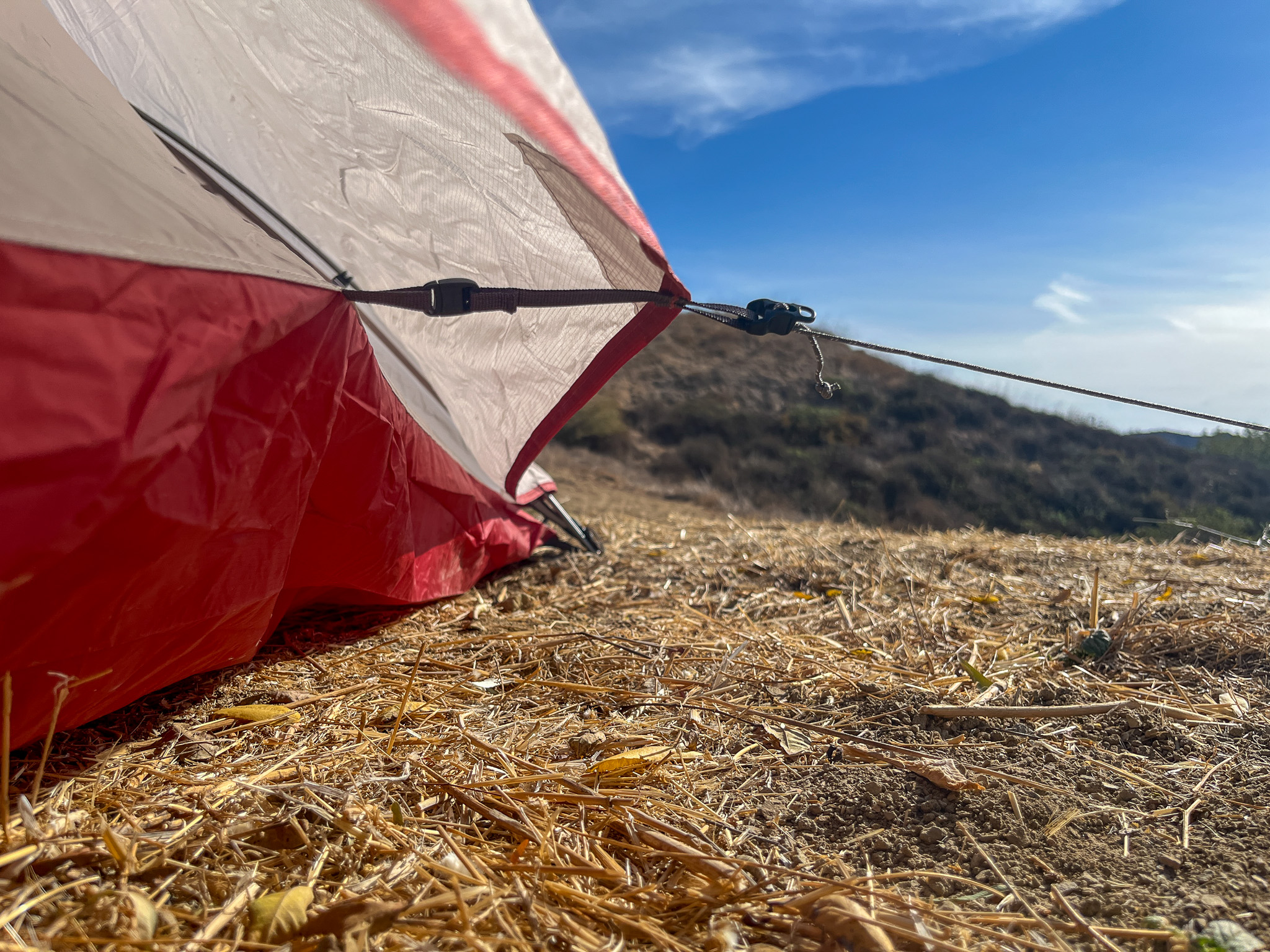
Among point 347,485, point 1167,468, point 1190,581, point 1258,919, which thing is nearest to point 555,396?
point 347,485

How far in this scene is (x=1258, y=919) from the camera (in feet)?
2.76

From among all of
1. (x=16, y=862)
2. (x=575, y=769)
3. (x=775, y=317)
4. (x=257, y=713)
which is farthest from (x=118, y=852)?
A: (x=775, y=317)

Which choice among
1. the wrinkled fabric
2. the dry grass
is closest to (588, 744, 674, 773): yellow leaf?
the dry grass

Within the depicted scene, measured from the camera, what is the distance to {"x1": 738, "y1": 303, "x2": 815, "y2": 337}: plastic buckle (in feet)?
5.35

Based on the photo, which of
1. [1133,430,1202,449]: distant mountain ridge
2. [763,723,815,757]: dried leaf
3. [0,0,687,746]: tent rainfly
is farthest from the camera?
[1133,430,1202,449]: distant mountain ridge

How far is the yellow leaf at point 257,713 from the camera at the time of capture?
4.52 ft

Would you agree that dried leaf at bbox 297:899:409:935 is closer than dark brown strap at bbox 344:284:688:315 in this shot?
Yes

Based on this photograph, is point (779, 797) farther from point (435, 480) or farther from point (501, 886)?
point (435, 480)

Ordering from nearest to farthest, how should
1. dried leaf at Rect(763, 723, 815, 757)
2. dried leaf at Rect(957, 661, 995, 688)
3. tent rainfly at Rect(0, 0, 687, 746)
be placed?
tent rainfly at Rect(0, 0, 687, 746), dried leaf at Rect(763, 723, 815, 757), dried leaf at Rect(957, 661, 995, 688)

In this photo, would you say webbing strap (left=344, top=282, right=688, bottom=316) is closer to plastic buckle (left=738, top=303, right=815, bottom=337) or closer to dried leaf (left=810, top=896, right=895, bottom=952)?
plastic buckle (left=738, top=303, right=815, bottom=337)

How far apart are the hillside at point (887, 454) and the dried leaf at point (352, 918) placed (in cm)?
827

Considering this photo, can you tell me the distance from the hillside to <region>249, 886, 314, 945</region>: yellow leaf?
8.26m

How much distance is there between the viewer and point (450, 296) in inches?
58.3

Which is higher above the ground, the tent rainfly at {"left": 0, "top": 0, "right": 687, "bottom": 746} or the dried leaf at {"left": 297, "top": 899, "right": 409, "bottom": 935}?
the tent rainfly at {"left": 0, "top": 0, "right": 687, "bottom": 746}
